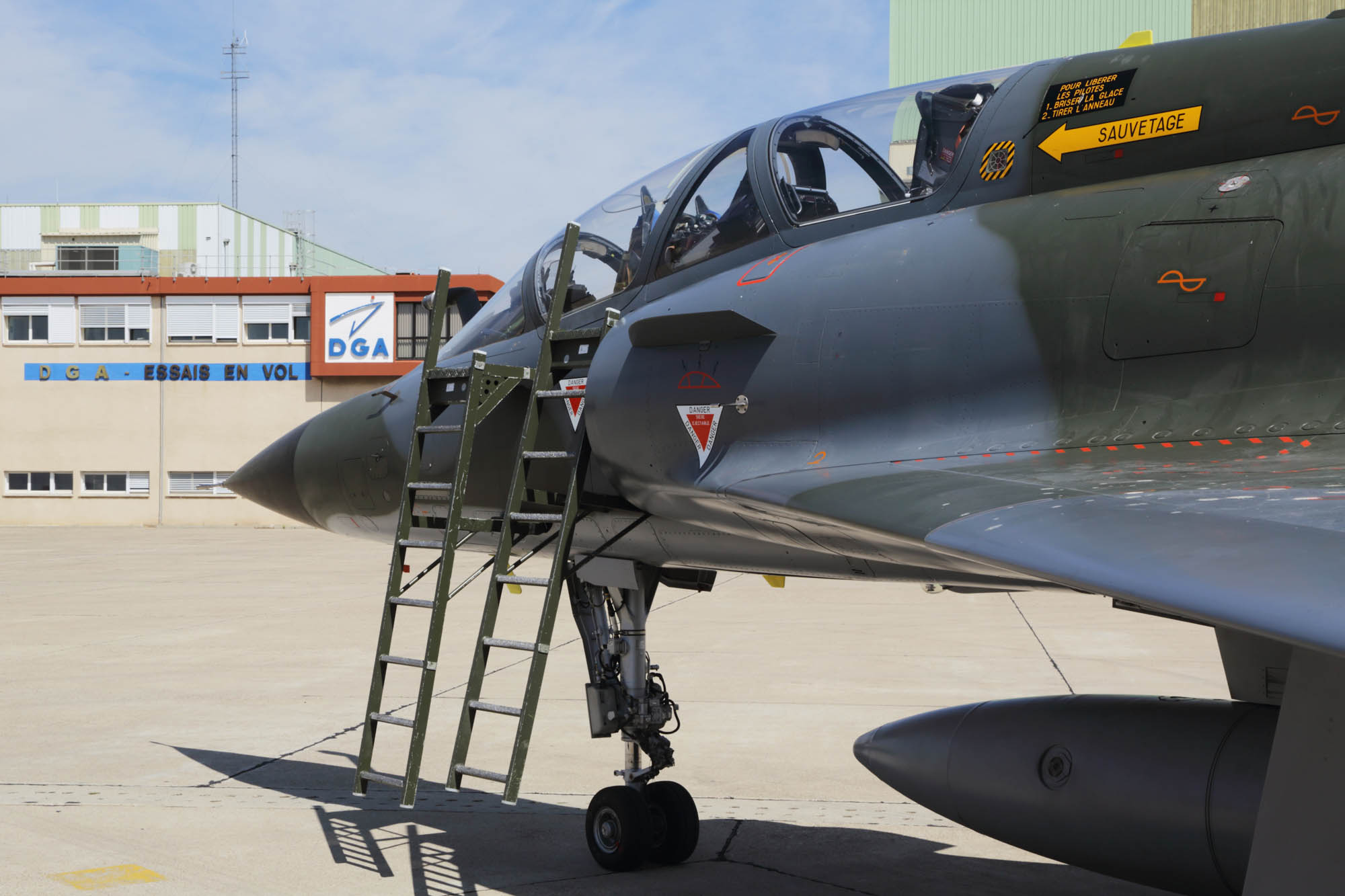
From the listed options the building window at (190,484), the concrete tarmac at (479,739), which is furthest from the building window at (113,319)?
the concrete tarmac at (479,739)

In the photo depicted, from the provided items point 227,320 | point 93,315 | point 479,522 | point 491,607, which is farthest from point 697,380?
point 93,315

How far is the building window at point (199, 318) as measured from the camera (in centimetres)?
4122

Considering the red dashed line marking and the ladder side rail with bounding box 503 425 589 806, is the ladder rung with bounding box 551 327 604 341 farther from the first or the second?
the red dashed line marking

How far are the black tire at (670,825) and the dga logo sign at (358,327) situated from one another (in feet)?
112

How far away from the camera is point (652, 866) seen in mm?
6742

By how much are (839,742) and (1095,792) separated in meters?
5.22

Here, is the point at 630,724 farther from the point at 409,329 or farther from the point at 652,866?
the point at 409,329

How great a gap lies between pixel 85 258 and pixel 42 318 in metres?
8.64

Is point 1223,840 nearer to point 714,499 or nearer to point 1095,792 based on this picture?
point 1095,792

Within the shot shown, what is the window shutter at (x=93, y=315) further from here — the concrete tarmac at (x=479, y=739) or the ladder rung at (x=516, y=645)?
the ladder rung at (x=516, y=645)

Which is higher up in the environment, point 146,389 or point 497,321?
point 146,389

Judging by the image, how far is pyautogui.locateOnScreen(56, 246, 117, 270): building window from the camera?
49.3 meters

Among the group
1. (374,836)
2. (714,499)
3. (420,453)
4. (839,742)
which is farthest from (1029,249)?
(839,742)

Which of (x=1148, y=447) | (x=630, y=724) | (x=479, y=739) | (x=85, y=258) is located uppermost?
(x=85, y=258)
